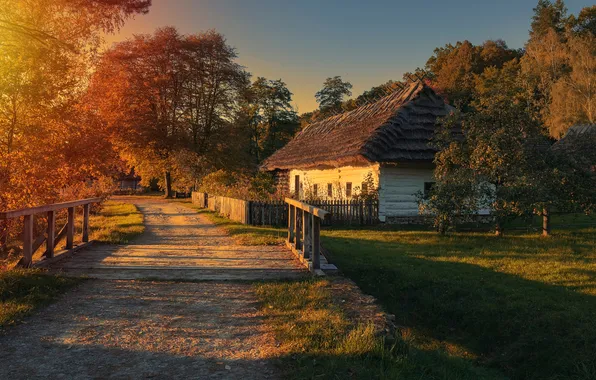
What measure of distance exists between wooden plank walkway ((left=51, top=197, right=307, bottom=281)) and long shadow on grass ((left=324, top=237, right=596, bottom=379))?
1.77 m

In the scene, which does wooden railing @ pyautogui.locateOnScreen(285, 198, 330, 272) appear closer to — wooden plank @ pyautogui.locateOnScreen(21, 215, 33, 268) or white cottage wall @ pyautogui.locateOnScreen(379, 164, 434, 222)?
wooden plank @ pyautogui.locateOnScreen(21, 215, 33, 268)

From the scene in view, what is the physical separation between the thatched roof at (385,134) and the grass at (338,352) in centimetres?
1174

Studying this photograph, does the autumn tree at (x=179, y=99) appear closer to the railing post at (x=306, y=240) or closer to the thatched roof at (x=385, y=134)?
the thatched roof at (x=385, y=134)

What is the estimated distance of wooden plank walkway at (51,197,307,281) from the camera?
23.3 feet

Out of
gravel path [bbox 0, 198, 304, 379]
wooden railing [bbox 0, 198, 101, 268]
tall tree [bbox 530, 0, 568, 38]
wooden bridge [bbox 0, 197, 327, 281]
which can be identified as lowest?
gravel path [bbox 0, 198, 304, 379]

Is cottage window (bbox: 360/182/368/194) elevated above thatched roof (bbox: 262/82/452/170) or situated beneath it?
situated beneath

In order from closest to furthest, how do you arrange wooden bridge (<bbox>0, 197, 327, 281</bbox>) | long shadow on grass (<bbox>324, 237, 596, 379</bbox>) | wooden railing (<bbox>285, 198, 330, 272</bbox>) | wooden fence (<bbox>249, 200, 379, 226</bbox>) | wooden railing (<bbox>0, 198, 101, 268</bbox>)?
1. long shadow on grass (<bbox>324, 237, 596, 379</bbox>)
2. wooden railing (<bbox>0, 198, 101, 268</bbox>)
3. wooden bridge (<bbox>0, 197, 327, 281</bbox>)
4. wooden railing (<bbox>285, 198, 330, 272</bbox>)
5. wooden fence (<bbox>249, 200, 379, 226</bbox>)

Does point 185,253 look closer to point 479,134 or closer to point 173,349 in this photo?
point 173,349

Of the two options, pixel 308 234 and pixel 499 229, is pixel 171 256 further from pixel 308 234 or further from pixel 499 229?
pixel 499 229

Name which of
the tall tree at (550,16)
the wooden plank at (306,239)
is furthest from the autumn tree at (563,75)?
the wooden plank at (306,239)

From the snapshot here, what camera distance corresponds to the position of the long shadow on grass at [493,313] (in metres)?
5.63

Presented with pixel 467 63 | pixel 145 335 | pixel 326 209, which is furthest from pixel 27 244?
pixel 467 63

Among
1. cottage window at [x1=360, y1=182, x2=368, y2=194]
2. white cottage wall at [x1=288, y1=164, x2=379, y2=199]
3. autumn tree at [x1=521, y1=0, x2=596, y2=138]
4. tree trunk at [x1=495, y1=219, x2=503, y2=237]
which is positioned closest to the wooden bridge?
tree trunk at [x1=495, y1=219, x2=503, y2=237]

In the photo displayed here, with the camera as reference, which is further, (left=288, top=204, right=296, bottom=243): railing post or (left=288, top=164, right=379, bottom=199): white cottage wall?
(left=288, top=164, right=379, bottom=199): white cottage wall
